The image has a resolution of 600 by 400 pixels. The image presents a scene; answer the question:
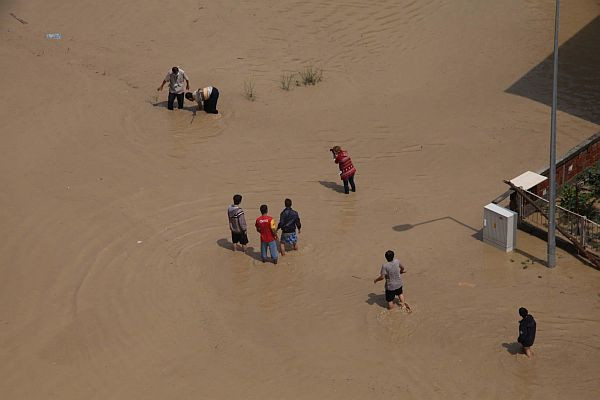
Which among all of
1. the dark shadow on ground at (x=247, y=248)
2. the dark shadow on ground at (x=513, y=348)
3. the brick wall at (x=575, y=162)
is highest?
the brick wall at (x=575, y=162)

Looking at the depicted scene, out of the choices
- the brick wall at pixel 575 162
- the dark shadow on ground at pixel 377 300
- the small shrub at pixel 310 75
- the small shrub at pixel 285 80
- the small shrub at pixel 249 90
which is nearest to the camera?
the dark shadow on ground at pixel 377 300

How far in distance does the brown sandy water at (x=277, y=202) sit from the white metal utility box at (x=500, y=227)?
308 millimetres

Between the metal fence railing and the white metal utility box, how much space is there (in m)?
0.73

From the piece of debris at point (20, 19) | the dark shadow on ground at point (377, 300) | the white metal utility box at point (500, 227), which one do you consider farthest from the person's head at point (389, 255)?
the piece of debris at point (20, 19)

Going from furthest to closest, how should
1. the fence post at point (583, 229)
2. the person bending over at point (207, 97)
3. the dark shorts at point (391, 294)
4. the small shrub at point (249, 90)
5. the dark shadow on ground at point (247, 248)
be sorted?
the small shrub at point (249, 90) → the person bending over at point (207, 97) → the dark shadow on ground at point (247, 248) → the fence post at point (583, 229) → the dark shorts at point (391, 294)

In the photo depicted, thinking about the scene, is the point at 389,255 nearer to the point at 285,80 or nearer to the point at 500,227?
the point at 500,227

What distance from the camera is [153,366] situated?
1379 cm

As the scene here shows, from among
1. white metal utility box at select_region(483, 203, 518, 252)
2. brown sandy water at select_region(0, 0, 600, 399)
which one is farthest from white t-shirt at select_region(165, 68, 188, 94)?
white metal utility box at select_region(483, 203, 518, 252)

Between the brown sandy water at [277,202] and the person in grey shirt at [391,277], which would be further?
the person in grey shirt at [391,277]

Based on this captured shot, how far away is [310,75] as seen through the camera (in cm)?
2486

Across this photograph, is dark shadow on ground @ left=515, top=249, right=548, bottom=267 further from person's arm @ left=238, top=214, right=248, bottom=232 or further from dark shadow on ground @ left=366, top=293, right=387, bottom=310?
person's arm @ left=238, top=214, right=248, bottom=232

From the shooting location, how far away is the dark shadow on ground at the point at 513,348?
13805 mm

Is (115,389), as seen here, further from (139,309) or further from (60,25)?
(60,25)

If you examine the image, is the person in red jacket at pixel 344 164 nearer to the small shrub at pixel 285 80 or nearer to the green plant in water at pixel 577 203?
the green plant in water at pixel 577 203
